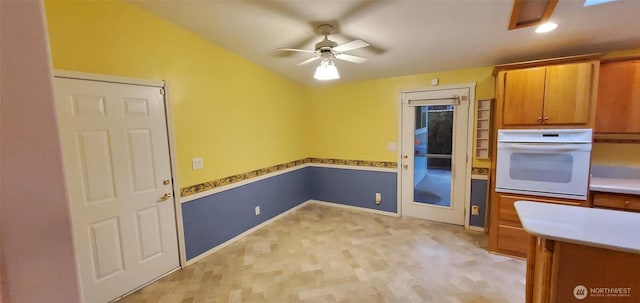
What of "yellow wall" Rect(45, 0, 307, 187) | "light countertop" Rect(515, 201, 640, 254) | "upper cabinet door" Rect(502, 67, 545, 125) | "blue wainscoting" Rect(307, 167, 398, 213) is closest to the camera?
"light countertop" Rect(515, 201, 640, 254)

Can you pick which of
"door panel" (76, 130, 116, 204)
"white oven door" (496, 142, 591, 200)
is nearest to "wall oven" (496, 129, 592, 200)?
"white oven door" (496, 142, 591, 200)

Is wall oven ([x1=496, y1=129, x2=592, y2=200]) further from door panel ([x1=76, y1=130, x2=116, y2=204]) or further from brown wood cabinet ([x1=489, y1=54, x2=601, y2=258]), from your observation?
door panel ([x1=76, y1=130, x2=116, y2=204])

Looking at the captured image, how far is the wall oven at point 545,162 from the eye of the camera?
250 centimetres

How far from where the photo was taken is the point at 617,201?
2.45m

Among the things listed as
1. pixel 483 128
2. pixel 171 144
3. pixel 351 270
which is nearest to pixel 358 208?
pixel 351 270

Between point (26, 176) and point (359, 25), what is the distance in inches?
99.1

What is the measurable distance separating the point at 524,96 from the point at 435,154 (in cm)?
139

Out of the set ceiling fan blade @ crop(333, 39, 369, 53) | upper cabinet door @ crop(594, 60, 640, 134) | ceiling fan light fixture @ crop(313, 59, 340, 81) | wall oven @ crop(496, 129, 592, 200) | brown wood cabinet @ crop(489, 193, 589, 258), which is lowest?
brown wood cabinet @ crop(489, 193, 589, 258)

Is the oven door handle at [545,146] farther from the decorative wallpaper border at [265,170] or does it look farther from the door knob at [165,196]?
the door knob at [165,196]

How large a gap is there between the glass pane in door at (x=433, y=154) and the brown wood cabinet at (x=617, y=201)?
1.52m

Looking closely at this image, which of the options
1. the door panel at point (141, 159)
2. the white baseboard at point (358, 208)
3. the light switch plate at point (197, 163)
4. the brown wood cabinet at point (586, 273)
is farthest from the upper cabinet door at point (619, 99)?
the door panel at point (141, 159)

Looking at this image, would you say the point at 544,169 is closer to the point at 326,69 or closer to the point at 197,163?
the point at 326,69

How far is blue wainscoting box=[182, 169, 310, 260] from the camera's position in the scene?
9.68ft

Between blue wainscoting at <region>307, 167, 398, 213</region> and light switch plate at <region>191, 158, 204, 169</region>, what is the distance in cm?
222
